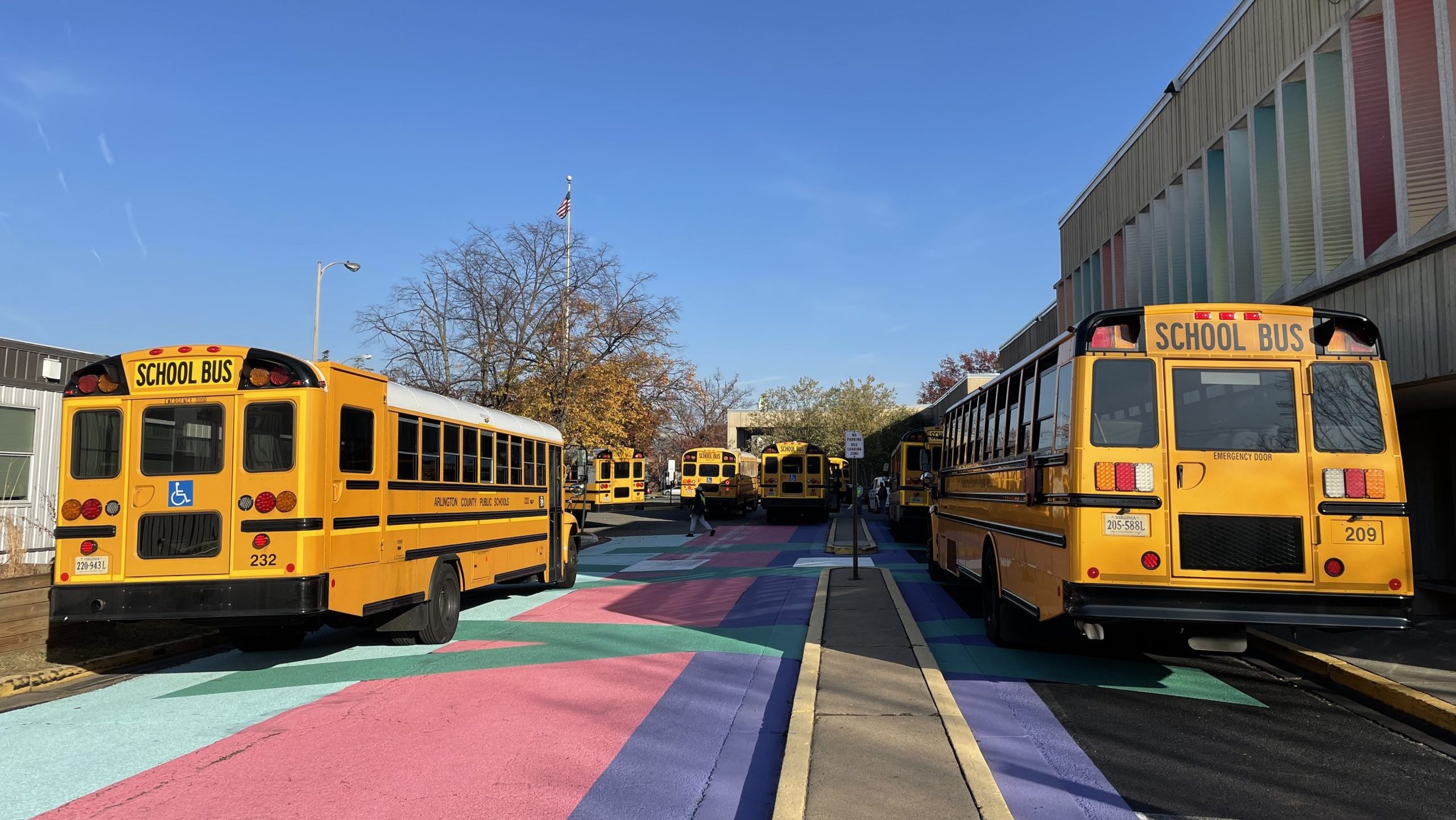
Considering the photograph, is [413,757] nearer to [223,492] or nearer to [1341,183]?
[223,492]

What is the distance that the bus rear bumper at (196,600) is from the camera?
790 cm

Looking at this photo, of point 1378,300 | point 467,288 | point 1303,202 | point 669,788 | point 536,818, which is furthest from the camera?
point 467,288

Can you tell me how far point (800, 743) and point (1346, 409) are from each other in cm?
482

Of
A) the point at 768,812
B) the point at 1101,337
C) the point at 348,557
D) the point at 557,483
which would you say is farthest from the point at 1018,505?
the point at 557,483

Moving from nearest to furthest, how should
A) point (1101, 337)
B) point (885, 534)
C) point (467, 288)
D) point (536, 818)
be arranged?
point (536, 818)
point (1101, 337)
point (467, 288)
point (885, 534)

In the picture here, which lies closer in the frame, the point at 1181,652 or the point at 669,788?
the point at 669,788

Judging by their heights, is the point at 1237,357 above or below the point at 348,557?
above

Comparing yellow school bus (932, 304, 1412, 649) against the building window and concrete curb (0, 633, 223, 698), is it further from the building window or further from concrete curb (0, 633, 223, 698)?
the building window

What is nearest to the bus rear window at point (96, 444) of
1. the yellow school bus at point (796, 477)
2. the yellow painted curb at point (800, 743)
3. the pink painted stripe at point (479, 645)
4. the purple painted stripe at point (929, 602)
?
the pink painted stripe at point (479, 645)

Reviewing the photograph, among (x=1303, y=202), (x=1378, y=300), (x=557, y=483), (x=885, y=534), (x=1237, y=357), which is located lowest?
(x=885, y=534)

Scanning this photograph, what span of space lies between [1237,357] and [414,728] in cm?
673

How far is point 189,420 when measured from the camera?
834cm

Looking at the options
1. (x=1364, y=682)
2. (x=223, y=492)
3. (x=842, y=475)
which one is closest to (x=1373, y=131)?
(x=1364, y=682)

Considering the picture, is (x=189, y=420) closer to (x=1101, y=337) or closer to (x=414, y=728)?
(x=414, y=728)
